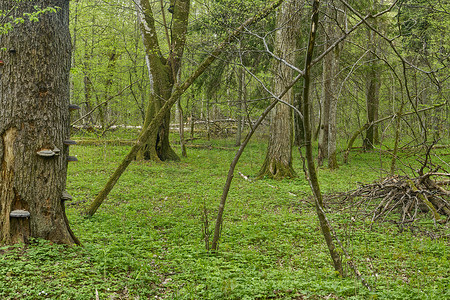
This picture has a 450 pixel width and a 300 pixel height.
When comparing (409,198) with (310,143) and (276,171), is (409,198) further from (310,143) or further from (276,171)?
(276,171)

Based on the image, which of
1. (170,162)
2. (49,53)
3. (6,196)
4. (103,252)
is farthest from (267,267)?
(170,162)

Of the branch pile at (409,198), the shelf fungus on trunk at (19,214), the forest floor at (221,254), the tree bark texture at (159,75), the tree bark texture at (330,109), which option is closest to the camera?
the forest floor at (221,254)

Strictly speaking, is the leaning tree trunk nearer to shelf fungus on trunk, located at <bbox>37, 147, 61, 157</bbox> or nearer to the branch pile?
shelf fungus on trunk, located at <bbox>37, 147, 61, 157</bbox>

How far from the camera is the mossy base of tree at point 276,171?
10570mm

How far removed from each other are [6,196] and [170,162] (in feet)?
31.3

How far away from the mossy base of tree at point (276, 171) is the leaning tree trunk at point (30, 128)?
7.21 meters

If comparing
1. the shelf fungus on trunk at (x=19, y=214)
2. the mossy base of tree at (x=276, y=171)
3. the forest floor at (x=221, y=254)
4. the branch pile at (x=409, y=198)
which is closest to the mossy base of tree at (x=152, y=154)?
the forest floor at (x=221, y=254)

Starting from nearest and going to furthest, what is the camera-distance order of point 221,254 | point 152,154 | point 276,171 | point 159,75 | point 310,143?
point 310,143, point 221,254, point 276,171, point 159,75, point 152,154

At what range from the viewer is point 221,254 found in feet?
15.4

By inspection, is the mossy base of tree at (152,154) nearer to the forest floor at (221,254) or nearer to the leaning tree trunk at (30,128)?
the forest floor at (221,254)

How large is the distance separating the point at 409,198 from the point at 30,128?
6.18 meters

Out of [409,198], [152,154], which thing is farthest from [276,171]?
[152,154]

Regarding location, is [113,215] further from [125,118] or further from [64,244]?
[125,118]

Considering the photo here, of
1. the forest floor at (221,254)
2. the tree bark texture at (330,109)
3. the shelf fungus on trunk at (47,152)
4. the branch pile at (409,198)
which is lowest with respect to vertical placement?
the forest floor at (221,254)
